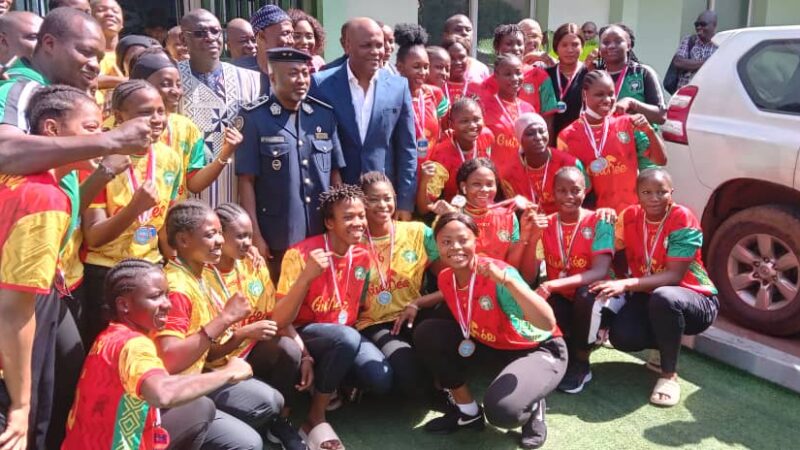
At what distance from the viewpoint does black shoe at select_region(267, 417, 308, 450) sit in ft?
10.4

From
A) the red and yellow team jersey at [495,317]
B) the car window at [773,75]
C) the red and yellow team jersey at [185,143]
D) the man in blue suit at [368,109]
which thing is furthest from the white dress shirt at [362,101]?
the car window at [773,75]

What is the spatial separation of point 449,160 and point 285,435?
1856 millimetres

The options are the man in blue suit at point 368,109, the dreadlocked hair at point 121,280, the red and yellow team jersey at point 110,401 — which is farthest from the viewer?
the man in blue suit at point 368,109

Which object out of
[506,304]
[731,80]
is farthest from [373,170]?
[731,80]

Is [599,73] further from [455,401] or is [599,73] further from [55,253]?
[55,253]

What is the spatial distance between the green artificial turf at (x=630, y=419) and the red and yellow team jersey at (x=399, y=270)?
473mm

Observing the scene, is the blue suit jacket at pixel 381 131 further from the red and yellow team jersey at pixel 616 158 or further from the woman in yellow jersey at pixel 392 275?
the red and yellow team jersey at pixel 616 158

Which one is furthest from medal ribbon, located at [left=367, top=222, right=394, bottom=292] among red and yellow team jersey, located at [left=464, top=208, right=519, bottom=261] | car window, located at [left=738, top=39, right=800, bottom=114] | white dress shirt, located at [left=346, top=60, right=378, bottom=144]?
car window, located at [left=738, top=39, right=800, bottom=114]

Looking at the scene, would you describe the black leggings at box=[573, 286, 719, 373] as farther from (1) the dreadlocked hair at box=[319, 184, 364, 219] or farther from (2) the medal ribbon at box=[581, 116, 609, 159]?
(1) the dreadlocked hair at box=[319, 184, 364, 219]

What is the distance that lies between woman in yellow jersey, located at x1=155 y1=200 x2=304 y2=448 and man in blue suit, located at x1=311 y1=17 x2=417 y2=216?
3.80 ft

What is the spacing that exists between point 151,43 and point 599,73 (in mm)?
2769

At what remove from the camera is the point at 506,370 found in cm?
332

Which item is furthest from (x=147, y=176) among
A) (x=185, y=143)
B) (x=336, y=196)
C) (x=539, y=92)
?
(x=539, y=92)

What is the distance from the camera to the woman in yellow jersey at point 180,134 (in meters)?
3.34
